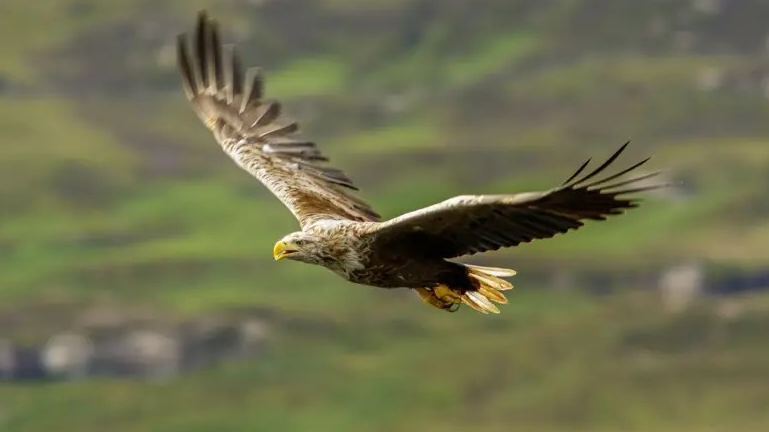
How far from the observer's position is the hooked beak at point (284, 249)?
1102 inches

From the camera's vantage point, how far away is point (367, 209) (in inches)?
1244

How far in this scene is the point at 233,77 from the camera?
35656 millimetres

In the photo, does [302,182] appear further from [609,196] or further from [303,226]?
[609,196]

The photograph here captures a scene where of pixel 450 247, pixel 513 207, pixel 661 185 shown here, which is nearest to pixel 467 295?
pixel 450 247

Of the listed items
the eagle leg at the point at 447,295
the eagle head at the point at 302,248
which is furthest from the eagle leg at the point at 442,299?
the eagle head at the point at 302,248

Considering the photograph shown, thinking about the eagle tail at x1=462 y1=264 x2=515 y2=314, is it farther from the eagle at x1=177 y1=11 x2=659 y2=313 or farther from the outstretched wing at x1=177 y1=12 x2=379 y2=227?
the outstretched wing at x1=177 y1=12 x2=379 y2=227

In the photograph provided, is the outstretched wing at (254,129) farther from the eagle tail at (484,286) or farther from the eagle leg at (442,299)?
the eagle tail at (484,286)

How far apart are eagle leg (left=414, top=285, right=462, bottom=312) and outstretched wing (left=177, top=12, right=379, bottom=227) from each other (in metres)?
2.71

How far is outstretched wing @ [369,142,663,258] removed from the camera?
2434 centimetres

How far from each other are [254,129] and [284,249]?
24.3 ft

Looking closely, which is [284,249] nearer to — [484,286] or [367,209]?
[484,286]

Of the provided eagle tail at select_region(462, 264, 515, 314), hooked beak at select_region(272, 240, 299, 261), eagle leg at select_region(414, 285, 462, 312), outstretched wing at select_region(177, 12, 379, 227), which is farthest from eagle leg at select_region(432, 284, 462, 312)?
outstretched wing at select_region(177, 12, 379, 227)

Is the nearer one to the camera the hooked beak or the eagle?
the eagle

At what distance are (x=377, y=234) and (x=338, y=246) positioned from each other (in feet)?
3.07
